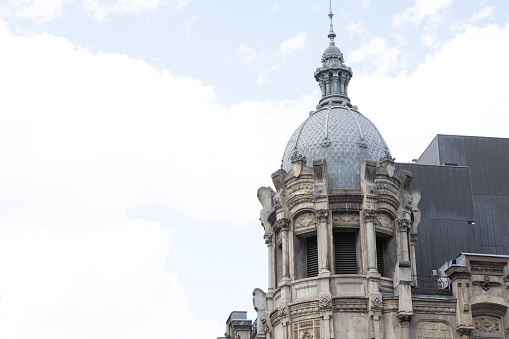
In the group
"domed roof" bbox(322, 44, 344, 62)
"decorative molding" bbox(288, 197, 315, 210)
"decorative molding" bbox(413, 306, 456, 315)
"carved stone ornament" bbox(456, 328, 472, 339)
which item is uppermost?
"domed roof" bbox(322, 44, 344, 62)

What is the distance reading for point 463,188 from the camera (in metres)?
61.6

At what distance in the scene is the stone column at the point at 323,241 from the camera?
5088 centimetres

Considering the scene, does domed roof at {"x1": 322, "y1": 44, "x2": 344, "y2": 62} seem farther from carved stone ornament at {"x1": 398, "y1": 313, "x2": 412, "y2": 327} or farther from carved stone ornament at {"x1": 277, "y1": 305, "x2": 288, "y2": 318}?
carved stone ornament at {"x1": 398, "y1": 313, "x2": 412, "y2": 327}

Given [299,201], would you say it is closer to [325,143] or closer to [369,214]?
[369,214]

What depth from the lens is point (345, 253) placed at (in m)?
52.6

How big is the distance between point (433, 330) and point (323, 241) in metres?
7.63

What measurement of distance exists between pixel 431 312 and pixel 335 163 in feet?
33.2

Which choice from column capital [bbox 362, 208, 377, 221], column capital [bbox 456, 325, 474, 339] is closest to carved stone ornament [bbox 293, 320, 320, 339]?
column capital [bbox 362, 208, 377, 221]

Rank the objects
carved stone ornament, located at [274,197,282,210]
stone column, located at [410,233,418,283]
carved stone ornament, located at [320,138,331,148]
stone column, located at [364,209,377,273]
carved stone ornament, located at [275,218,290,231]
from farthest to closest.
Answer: carved stone ornament, located at [320,138,331,148] < stone column, located at [410,233,418,283] < carved stone ornament, located at [274,197,282,210] < carved stone ornament, located at [275,218,290,231] < stone column, located at [364,209,377,273]

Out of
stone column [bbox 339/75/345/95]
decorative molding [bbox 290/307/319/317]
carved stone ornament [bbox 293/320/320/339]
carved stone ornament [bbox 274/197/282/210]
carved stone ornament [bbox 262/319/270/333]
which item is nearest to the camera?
carved stone ornament [bbox 293/320/320/339]

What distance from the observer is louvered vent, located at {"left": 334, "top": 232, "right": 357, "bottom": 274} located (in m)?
52.1

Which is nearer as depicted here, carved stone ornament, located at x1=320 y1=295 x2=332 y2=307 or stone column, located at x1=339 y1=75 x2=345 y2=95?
carved stone ornament, located at x1=320 y1=295 x2=332 y2=307

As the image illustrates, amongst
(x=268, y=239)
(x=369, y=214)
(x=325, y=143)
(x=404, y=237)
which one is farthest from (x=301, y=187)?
(x=404, y=237)

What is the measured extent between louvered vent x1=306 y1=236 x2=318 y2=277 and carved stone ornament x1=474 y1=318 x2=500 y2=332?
9.35m
